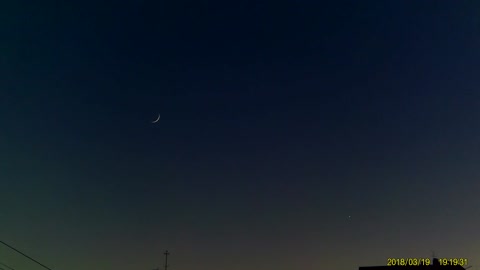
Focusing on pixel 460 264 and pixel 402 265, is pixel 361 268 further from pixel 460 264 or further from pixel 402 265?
pixel 460 264

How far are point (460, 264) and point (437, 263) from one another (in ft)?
12.7

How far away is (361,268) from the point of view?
83250 mm

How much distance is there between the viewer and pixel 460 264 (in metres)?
75.4

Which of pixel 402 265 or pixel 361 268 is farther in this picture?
pixel 361 268

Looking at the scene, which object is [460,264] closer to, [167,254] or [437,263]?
[437,263]

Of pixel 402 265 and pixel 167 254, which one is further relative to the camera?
pixel 167 254

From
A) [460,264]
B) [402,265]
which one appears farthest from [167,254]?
[460,264]

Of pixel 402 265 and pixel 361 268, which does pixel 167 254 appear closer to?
pixel 361 268

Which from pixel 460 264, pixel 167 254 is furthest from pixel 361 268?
pixel 167 254

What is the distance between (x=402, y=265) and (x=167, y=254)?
5800cm

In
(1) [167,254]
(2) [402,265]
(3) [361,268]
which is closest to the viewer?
(2) [402,265]

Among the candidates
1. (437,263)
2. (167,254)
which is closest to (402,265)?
(437,263)

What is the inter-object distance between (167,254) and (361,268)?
4925cm

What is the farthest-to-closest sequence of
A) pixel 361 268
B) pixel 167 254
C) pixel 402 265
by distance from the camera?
pixel 167 254, pixel 361 268, pixel 402 265
